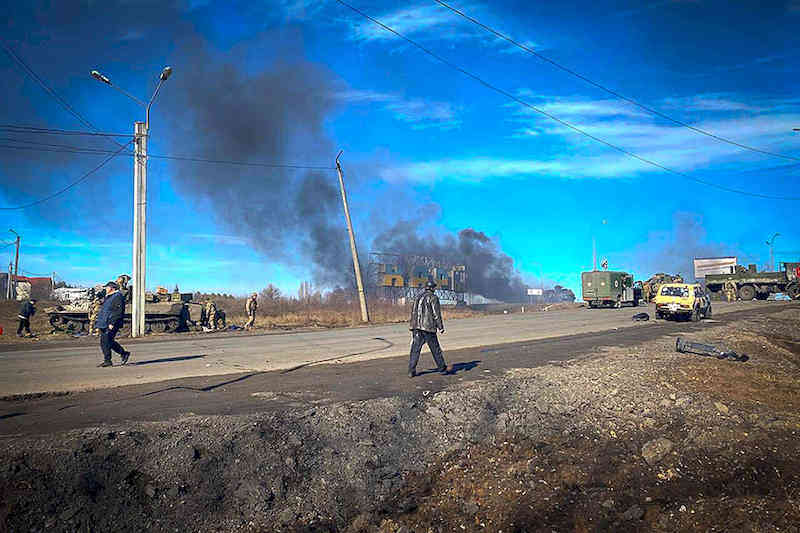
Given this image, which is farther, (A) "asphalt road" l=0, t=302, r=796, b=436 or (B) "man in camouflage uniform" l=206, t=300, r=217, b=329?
(B) "man in camouflage uniform" l=206, t=300, r=217, b=329

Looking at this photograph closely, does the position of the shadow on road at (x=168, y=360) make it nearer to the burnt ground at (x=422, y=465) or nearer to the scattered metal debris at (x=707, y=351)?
the burnt ground at (x=422, y=465)

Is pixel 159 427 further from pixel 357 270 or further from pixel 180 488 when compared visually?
pixel 357 270

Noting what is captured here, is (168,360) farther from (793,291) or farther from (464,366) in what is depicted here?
(793,291)

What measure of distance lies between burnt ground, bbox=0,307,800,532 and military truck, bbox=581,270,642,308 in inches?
1356

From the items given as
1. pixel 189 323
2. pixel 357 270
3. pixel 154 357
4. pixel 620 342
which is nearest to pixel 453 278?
pixel 357 270

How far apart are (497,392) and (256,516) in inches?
175

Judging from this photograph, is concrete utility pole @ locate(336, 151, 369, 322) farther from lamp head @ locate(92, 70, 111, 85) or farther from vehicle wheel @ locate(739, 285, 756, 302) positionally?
vehicle wheel @ locate(739, 285, 756, 302)

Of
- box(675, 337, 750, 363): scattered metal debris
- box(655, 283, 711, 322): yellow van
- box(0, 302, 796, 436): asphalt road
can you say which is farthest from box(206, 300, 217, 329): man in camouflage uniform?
box(655, 283, 711, 322): yellow van

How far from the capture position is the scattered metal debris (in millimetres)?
12109

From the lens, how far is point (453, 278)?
6088cm

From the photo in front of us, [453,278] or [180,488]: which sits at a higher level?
[453,278]

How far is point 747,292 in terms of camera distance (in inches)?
1817

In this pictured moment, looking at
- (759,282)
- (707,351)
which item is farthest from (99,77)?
(759,282)

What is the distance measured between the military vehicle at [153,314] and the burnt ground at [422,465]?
688 inches
